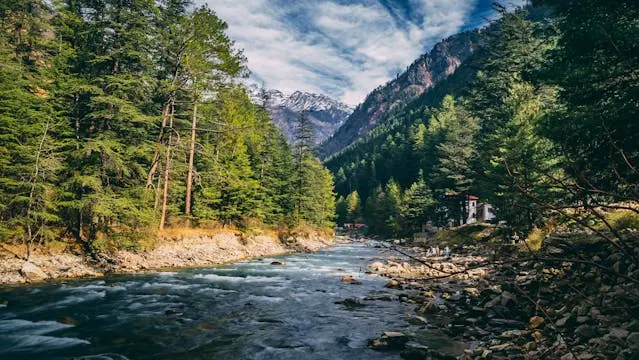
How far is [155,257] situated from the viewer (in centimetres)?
2334

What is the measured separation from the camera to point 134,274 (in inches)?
788

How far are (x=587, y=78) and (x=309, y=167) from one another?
47056 mm

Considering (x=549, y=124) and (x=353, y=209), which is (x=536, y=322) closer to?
(x=549, y=124)

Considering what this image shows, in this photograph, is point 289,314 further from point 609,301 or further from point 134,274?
point 134,274

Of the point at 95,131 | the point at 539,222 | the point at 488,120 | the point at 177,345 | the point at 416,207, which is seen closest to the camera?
the point at 177,345

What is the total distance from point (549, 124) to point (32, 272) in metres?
22.1

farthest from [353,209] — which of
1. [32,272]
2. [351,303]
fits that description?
[32,272]

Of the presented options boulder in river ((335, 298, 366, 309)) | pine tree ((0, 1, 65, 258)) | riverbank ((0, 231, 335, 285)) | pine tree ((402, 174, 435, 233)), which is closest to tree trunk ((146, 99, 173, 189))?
riverbank ((0, 231, 335, 285))

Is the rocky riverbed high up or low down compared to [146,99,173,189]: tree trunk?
down

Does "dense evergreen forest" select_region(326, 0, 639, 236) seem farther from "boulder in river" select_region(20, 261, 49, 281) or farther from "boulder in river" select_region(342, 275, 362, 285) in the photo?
"boulder in river" select_region(20, 261, 49, 281)

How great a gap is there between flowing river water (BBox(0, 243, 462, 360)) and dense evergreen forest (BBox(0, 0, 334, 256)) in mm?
4515

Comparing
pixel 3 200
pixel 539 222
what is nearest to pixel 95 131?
pixel 3 200

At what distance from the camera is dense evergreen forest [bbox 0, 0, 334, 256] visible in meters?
17.7

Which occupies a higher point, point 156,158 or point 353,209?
point 156,158
